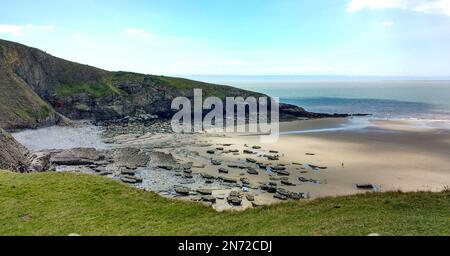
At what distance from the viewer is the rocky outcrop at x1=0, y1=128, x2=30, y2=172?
178 feet

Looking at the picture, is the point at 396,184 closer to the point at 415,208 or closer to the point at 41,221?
the point at 415,208

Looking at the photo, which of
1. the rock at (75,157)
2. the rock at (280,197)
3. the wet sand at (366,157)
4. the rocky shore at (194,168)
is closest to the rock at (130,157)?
the rocky shore at (194,168)

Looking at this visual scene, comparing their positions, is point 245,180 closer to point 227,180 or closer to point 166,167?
point 227,180

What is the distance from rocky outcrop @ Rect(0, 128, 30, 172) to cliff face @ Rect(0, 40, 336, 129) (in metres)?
44.2

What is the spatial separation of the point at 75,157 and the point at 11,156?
12037 mm

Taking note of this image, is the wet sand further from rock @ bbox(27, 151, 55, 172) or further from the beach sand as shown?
rock @ bbox(27, 151, 55, 172)

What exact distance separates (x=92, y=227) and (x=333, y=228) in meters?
15.3

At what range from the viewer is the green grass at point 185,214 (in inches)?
838

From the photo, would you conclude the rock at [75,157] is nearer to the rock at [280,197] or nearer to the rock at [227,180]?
the rock at [227,180]

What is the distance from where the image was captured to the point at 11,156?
187ft

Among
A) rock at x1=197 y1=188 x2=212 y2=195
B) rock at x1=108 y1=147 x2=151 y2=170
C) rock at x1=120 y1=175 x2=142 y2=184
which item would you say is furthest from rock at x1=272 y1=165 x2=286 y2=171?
rock at x1=108 y1=147 x2=151 y2=170

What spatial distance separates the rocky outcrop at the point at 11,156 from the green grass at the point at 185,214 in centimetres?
2316

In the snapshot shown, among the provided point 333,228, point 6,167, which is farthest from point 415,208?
point 6,167

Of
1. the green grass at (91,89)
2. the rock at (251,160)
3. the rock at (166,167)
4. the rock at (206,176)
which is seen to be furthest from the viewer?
the green grass at (91,89)
